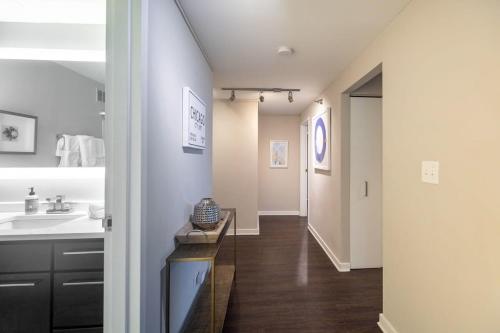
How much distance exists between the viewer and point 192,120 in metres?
1.78

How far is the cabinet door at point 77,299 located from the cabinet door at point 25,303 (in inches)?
2.4

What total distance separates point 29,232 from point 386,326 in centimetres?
260

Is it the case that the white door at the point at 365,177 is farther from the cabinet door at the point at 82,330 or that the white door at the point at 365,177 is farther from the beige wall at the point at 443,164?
the cabinet door at the point at 82,330

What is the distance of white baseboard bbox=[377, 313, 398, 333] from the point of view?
173cm

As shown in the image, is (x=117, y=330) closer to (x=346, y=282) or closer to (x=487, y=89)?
(x=487, y=89)

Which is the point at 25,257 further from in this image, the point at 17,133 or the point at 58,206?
the point at 17,133

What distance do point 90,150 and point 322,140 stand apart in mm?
2854

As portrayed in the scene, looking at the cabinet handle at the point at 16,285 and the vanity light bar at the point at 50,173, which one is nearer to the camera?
the cabinet handle at the point at 16,285

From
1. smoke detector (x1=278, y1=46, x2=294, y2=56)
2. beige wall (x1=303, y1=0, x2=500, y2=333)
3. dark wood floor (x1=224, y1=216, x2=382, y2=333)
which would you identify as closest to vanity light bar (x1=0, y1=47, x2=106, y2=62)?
smoke detector (x1=278, y1=46, x2=294, y2=56)

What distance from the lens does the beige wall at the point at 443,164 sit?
1023 millimetres

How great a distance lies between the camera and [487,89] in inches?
40.2

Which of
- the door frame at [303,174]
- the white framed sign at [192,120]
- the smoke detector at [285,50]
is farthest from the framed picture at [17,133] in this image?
the door frame at [303,174]

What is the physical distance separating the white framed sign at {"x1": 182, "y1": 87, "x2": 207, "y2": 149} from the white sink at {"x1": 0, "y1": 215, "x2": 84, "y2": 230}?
1.10 m

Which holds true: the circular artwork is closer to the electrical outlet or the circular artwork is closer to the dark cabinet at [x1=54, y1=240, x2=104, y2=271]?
the electrical outlet
